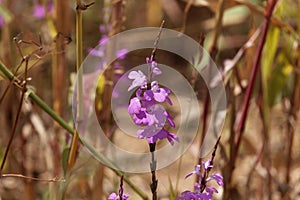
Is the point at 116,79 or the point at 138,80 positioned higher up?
the point at 116,79

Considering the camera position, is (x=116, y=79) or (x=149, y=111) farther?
(x=116, y=79)

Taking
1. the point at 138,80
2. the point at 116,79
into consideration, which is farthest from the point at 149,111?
the point at 116,79

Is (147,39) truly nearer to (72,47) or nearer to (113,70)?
(72,47)

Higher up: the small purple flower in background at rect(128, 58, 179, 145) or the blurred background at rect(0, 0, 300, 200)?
the blurred background at rect(0, 0, 300, 200)

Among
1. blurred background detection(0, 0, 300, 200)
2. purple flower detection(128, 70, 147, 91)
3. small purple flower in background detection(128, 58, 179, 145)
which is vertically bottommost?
small purple flower in background detection(128, 58, 179, 145)

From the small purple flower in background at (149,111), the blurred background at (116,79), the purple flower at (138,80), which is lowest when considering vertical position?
the small purple flower in background at (149,111)

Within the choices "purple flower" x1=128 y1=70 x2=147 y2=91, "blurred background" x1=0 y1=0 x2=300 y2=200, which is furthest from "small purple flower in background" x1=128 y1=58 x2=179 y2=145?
"blurred background" x1=0 y1=0 x2=300 y2=200

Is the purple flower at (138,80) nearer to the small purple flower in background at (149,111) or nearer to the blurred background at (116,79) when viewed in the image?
the small purple flower in background at (149,111)

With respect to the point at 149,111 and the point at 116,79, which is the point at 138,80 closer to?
the point at 149,111

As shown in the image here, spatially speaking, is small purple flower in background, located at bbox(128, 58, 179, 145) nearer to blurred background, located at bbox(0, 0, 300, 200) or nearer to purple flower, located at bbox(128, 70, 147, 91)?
purple flower, located at bbox(128, 70, 147, 91)

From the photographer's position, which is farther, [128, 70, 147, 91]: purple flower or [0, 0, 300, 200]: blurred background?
[0, 0, 300, 200]: blurred background

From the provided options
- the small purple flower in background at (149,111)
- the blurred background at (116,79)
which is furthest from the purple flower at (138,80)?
the blurred background at (116,79)

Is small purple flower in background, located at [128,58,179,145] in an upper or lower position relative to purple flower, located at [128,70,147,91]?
lower
